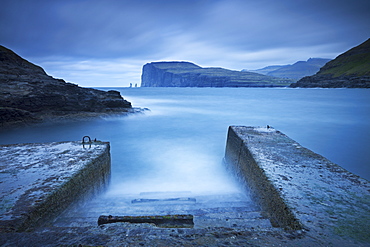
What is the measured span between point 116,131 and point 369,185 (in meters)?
9.54

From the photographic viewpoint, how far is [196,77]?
127 metres

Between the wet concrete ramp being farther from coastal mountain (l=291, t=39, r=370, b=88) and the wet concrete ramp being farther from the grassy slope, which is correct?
the grassy slope

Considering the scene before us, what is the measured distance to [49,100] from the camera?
11.4 metres

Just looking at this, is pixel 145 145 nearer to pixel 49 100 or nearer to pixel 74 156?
pixel 74 156

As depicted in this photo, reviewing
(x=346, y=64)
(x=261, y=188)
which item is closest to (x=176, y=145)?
(x=261, y=188)

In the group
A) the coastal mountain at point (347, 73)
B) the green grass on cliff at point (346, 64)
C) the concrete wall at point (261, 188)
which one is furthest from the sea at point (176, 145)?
the green grass on cliff at point (346, 64)

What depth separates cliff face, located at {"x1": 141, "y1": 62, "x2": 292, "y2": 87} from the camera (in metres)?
108

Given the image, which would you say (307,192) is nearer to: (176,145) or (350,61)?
(176,145)

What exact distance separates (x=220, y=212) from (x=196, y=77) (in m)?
128

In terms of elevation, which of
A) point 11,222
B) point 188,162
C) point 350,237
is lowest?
point 188,162

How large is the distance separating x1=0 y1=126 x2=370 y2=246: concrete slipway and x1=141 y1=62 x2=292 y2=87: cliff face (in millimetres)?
101282

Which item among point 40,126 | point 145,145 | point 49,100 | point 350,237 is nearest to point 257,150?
point 350,237

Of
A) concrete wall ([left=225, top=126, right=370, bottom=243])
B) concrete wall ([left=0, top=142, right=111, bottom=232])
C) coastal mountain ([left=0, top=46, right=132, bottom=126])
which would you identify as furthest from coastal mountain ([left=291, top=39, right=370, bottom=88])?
concrete wall ([left=0, top=142, right=111, bottom=232])

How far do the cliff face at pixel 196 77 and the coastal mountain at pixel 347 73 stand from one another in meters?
19.9
